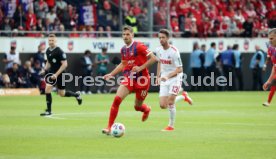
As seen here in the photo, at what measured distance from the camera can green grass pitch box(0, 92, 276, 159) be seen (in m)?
13.2

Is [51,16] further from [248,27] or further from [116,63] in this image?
[248,27]

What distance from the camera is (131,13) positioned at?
38.4 meters

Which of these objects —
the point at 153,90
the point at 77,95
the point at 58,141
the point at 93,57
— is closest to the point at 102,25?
the point at 93,57

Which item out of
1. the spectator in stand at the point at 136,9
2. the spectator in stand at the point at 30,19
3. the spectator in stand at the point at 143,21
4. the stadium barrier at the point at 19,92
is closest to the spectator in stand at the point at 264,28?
the spectator in stand at the point at 143,21

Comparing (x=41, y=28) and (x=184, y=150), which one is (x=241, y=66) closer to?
(x=41, y=28)

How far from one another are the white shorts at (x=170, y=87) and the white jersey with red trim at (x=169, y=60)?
215 millimetres

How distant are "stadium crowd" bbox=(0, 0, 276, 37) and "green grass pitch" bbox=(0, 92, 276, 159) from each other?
9.52 metres

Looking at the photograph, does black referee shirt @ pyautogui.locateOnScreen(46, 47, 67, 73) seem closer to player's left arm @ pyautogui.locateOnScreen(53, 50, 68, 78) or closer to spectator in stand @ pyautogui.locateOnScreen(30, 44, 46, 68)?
player's left arm @ pyautogui.locateOnScreen(53, 50, 68, 78)

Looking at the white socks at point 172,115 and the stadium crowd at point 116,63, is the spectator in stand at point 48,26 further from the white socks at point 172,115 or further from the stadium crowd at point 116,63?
the white socks at point 172,115

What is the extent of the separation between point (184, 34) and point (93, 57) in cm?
507

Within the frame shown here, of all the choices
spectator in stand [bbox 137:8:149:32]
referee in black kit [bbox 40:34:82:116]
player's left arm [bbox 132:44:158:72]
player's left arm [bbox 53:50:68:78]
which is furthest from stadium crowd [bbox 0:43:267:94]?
player's left arm [bbox 132:44:158:72]

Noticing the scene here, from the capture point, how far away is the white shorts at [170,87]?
1819 centimetres

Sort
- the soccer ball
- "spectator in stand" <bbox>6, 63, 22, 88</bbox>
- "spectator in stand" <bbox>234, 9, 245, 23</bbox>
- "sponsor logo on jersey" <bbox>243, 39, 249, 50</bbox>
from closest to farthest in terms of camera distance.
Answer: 1. the soccer ball
2. "spectator in stand" <bbox>6, 63, 22, 88</bbox>
3. "sponsor logo on jersey" <bbox>243, 39, 249, 50</bbox>
4. "spectator in stand" <bbox>234, 9, 245, 23</bbox>

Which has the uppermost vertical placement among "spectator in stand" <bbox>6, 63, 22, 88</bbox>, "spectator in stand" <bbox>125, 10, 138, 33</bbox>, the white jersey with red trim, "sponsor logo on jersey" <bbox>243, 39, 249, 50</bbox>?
"spectator in stand" <bbox>125, 10, 138, 33</bbox>
